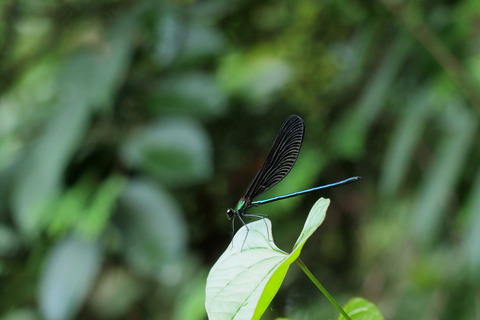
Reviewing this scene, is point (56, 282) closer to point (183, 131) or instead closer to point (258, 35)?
point (183, 131)

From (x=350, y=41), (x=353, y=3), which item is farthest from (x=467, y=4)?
(x=350, y=41)

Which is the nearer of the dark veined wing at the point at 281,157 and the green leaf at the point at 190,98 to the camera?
the dark veined wing at the point at 281,157

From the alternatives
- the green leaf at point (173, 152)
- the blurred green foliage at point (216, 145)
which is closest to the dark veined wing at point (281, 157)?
the blurred green foliage at point (216, 145)

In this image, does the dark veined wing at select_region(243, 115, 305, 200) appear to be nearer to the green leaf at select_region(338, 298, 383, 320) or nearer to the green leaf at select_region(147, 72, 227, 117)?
the green leaf at select_region(338, 298, 383, 320)

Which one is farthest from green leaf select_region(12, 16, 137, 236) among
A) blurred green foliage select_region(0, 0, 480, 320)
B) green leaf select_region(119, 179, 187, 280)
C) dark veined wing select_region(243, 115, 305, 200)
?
dark veined wing select_region(243, 115, 305, 200)

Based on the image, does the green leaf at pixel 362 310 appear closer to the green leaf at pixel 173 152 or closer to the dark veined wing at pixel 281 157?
the dark veined wing at pixel 281 157
